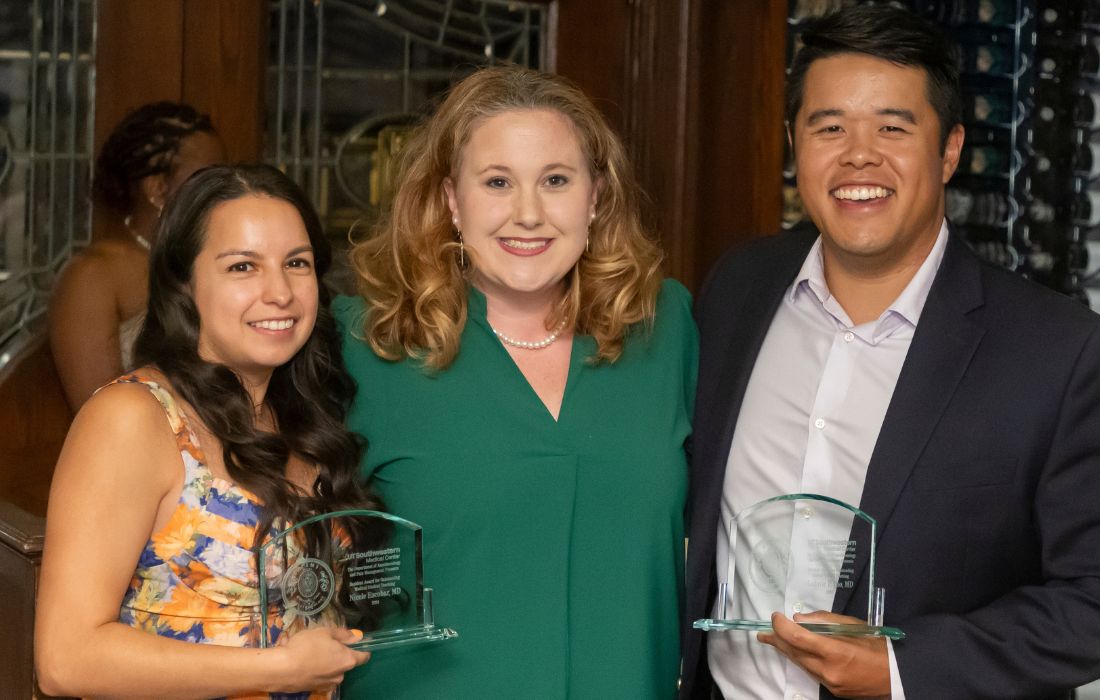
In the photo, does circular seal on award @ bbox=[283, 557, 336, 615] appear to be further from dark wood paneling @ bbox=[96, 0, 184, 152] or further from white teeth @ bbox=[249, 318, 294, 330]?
dark wood paneling @ bbox=[96, 0, 184, 152]

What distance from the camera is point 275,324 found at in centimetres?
208

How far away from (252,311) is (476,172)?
0.50 meters

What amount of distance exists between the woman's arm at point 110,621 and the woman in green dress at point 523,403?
1.21ft

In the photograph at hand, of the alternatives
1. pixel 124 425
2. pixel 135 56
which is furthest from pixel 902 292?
pixel 135 56

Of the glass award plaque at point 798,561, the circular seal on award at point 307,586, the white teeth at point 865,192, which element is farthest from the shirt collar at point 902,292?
the circular seal on award at point 307,586

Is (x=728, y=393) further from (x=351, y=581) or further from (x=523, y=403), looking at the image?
(x=351, y=581)

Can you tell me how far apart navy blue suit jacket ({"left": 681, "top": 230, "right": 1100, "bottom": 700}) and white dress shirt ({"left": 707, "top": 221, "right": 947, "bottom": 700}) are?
0.06 meters

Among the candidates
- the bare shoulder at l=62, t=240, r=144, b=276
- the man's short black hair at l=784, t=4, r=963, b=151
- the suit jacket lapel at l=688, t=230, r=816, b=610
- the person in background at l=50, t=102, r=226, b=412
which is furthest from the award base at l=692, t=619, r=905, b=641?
the bare shoulder at l=62, t=240, r=144, b=276

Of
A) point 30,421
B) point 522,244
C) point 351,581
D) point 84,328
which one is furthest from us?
point 30,421

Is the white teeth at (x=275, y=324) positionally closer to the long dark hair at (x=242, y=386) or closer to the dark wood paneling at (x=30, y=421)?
the long dark hair at (x=242, y=386)

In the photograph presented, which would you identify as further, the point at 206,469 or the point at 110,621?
the point at 206,469

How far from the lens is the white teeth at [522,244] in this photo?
2307 millimetres

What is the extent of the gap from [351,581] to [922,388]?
3.04 feet

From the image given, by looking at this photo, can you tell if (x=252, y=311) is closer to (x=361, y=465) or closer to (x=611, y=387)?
(x=361, y=465)
